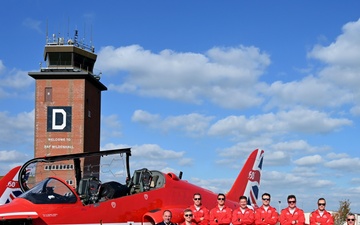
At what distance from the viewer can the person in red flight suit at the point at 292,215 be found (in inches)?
552

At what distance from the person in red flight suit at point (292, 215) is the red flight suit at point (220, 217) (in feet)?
4.36

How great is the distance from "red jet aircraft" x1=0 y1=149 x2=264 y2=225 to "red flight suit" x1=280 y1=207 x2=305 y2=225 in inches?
110

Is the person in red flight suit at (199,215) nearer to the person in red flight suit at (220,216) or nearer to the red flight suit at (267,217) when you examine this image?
the person in red flight suit at (220,216)

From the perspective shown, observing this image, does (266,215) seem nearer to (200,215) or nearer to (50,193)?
(200,215)

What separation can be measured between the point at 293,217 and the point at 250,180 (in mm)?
7571

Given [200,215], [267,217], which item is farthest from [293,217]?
[200,215]

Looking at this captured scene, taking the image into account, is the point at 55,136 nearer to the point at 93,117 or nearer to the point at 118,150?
the point at 93,117

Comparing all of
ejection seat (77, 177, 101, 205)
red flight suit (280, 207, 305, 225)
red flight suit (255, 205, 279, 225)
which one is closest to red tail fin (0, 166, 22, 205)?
ejection seat (77, 177, 101, 205)

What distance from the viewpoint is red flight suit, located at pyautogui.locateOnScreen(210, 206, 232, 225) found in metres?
14.2

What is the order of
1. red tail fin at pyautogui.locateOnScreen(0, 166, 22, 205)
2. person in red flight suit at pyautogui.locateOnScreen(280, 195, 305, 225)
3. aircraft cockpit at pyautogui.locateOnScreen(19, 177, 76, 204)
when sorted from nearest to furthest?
aircraft cockpit at pyautogui.locateOnScreen(19, 177, 76, 204) < person in red flight suit at pyautogui.locateOnScreen(280, 195, 305, 225) < red tail fin at pyautogui.locateOnScreen(0, 166, 22, 205)

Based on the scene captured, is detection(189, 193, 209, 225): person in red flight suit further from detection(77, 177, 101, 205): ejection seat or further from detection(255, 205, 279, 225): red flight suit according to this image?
detection(77, 177, 101, 205): ejection seat

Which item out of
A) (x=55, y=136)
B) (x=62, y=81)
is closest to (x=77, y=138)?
(x=55, y=136)

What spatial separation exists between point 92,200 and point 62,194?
85cm

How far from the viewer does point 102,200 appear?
46.0 ft
